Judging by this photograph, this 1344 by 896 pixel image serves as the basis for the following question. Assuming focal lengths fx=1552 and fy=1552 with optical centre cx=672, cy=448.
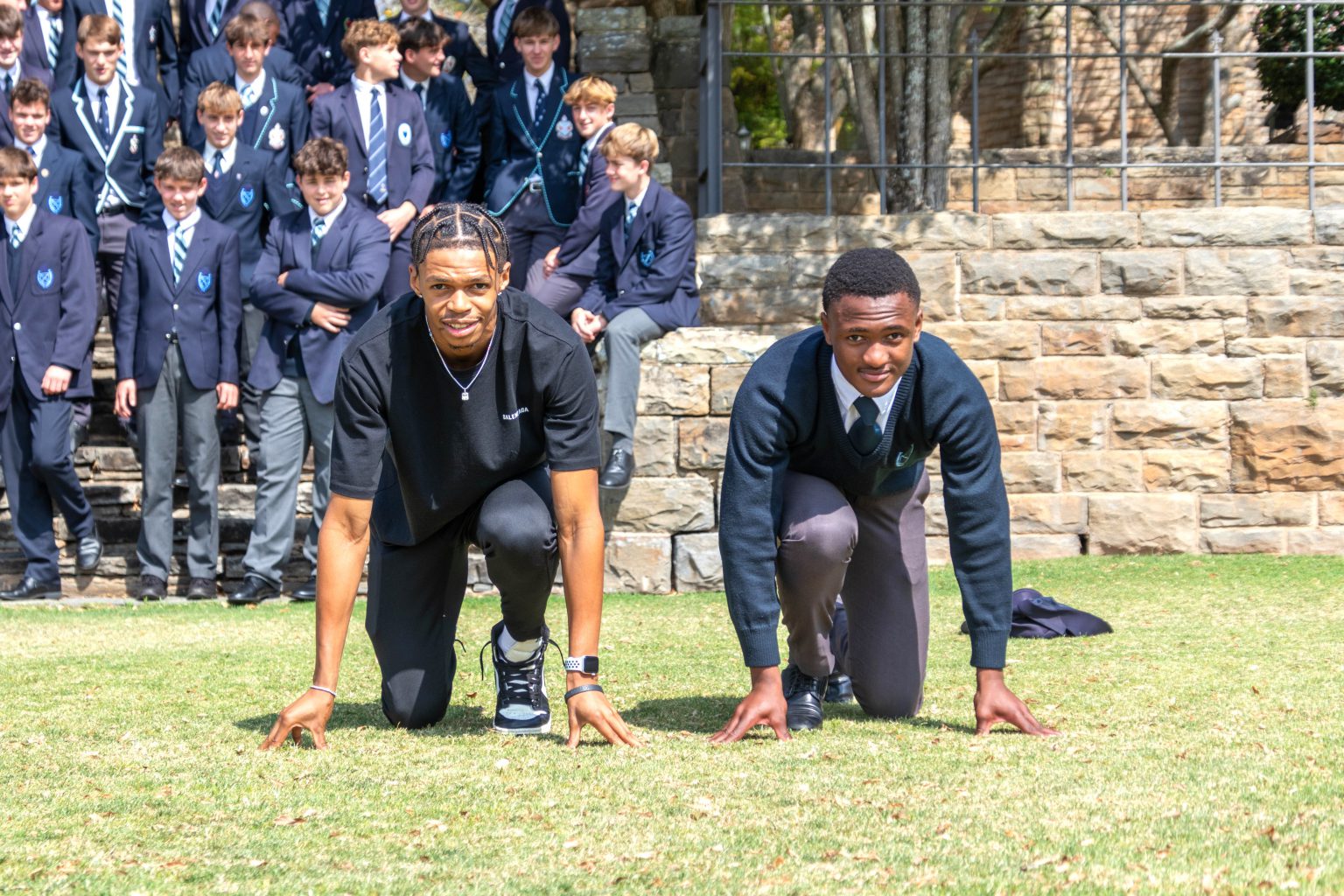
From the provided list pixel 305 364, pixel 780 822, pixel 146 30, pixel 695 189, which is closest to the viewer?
pixel 780 822

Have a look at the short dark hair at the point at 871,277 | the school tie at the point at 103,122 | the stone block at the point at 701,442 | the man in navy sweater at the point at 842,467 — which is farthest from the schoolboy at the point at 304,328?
the short dark hair at the point at 871,277

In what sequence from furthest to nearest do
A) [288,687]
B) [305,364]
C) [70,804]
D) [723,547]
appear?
1. [305,364]
2. [288,687]
3. [723,547]
4. [70,804]

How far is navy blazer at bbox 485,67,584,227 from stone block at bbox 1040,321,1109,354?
3097 mm

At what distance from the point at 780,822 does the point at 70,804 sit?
5.81ft

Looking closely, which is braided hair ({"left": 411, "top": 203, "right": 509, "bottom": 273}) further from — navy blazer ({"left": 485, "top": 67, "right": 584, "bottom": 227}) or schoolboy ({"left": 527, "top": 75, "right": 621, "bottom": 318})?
navy blazer ({"left": 485, "top": 67, "right": 584, "bottom": 227})

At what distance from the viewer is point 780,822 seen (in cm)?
359

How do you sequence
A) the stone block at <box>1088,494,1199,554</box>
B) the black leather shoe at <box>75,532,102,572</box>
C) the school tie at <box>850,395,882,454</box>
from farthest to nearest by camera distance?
1. the stone block at <box>1088,494,1199,554</box>
2. the black leather shoe at <box>75,532,102,572</box>
3. the school tie at <box>850,395,882,454</box>

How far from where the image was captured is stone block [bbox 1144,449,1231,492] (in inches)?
382

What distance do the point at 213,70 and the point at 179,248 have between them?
179 centimetres

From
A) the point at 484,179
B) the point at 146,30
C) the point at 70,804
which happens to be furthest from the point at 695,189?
the point at 70,804

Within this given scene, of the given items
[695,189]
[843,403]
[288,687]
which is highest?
[695,189]

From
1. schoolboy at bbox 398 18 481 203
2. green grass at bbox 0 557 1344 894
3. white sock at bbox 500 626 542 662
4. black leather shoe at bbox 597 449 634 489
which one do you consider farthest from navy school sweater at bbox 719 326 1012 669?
schoolboy at bbox 398 18 481 203

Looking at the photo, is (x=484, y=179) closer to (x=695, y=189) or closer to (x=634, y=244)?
(x=634, y=244)

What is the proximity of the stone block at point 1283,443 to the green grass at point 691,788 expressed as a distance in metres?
3.35
